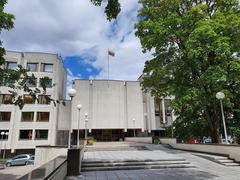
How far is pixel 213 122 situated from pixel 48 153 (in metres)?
13.1

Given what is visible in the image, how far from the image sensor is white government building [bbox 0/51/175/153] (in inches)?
1510

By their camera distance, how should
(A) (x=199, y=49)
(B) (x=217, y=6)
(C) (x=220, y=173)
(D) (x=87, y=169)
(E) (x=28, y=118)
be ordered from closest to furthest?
(C) (x=220, y=173), (D) (x=87, y=169), (A) (x=199, y=49), (B) (x=217, y=6), (E) (x=28, y=118)

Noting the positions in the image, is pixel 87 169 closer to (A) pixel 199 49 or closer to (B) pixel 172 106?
(B) pixel 172 106

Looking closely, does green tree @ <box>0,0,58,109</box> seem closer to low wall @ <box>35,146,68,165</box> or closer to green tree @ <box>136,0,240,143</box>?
low wall @ <box>35,146,68,165</box>

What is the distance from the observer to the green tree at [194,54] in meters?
15.0

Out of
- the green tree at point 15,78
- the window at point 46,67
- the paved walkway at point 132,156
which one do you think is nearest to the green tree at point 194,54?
the paved walkway at point 132,156

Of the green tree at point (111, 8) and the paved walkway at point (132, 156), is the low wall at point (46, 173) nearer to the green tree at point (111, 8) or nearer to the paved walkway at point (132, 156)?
the green tree at point (111, 8)

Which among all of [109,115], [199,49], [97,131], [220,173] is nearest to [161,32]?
[199,49]

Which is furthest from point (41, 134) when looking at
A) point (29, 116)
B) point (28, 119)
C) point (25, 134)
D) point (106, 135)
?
point (106, 135)

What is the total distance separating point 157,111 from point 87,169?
31.7 meters

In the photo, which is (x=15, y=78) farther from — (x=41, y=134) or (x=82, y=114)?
(x=41, y=134)

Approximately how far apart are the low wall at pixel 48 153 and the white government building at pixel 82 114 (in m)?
19.0

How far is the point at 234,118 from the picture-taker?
659 inches

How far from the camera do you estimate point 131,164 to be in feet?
37.7
